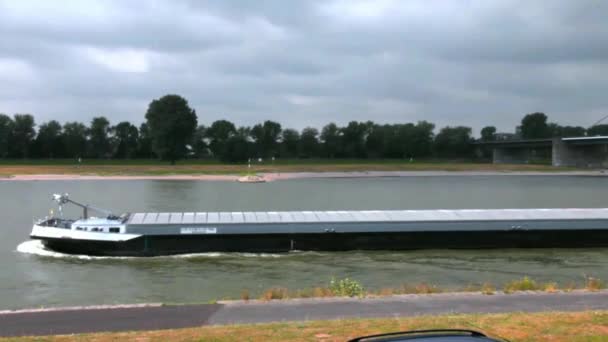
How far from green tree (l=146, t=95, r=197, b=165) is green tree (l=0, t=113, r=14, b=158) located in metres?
41.9

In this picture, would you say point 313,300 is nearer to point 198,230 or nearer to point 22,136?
point 198,230

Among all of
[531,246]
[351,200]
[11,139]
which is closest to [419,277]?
[531,246]

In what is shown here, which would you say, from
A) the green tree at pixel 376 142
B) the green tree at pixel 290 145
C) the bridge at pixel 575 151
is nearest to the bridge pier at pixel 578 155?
the bridge at pixel 575 151

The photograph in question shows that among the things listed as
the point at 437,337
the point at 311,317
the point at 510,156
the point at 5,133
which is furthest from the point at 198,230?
the point at 510,156

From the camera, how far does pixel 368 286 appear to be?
846 inches

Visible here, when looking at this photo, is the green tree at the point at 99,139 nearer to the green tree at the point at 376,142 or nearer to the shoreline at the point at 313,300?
the green tree at the point at 376,142

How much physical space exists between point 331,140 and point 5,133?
86.1 m

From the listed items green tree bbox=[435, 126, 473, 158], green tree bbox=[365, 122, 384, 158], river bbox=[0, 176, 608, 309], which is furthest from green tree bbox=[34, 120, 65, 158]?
river bbox=[0, 176, 608, 309]

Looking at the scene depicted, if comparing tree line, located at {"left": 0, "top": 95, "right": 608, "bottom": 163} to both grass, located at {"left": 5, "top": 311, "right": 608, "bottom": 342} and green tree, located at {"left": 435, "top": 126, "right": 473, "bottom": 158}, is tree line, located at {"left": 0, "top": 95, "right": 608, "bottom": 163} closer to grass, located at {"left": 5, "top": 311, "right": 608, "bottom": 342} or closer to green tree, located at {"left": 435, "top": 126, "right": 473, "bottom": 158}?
green tree, located at {"left": 435, "top": 126, "right": 473, "bottom": 158}

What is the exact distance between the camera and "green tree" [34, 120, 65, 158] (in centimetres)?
16625

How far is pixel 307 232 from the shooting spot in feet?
99.1

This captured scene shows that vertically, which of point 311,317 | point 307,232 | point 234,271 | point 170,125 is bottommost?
point 234,271

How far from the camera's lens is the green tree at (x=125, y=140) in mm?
174250

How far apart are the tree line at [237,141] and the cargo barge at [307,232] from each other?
113585 millimetres
